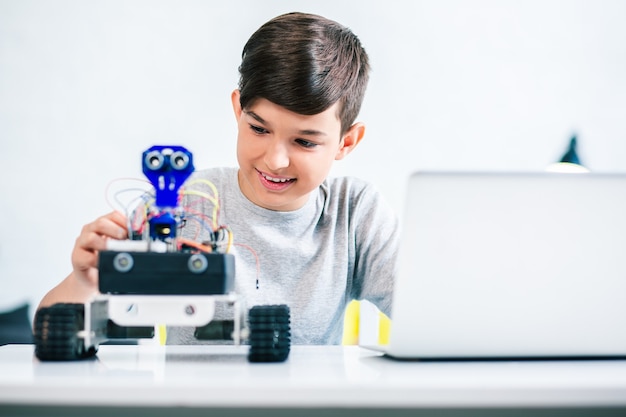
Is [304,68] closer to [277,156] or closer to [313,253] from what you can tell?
[277,156]

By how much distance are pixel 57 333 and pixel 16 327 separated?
1696 mm

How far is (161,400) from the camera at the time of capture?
0.56 m

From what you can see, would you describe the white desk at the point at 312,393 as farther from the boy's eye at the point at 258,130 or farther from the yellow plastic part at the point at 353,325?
the yellow plastic part at the point at 353,325

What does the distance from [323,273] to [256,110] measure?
1.23ft

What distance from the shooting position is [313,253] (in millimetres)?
1446

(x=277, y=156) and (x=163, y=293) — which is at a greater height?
(x=277, y=156)

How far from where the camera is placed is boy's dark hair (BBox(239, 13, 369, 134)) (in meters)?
1.24

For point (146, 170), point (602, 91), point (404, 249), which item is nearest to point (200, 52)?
point (602, 91)

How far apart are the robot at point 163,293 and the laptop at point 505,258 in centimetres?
16

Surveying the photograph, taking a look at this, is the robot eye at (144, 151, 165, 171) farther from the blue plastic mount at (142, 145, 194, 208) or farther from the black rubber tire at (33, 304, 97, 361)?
the black rubber tire at (33, 304, 97, 361)

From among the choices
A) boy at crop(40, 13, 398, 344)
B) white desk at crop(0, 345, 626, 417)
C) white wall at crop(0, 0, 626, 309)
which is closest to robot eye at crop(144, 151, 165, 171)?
white desk at crop(0, 345, 626, 417)

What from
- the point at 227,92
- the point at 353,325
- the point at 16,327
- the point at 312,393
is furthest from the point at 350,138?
the point at 16,327

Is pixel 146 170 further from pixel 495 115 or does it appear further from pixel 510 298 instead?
pixel 495 115

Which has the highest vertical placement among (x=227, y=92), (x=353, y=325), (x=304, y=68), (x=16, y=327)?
(x=227, y=92)
